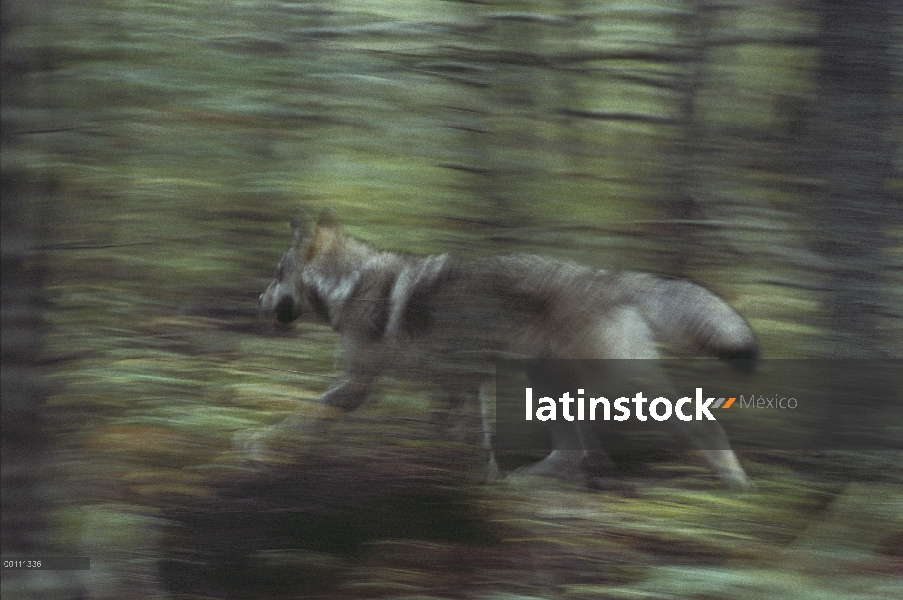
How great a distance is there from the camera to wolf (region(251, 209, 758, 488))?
9.82 ft

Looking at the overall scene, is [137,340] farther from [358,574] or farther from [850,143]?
[850,143]

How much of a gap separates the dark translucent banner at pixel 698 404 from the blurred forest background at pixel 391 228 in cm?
10

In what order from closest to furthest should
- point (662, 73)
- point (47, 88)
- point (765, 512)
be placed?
1. point (47, 88)
2. point (662, 73)
3. point (765, 512)

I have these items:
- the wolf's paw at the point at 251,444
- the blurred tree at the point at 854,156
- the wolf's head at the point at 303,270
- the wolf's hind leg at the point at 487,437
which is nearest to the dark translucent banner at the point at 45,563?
the wolf's paw at the point at 251,444

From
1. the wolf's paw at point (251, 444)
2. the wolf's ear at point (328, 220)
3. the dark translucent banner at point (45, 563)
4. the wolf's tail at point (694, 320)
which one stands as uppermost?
the wolf's ear at point (328, 220)

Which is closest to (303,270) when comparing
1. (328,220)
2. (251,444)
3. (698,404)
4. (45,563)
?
(328,220)

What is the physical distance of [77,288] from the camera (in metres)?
3.01

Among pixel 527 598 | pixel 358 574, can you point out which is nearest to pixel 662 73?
pixel 527 598

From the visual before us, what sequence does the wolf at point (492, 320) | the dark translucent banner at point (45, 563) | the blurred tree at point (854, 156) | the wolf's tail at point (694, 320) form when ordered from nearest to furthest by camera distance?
the dark translucent banner at point (45, 563), the wolf at point (492, 320), the blurred tree at point (854, 156), the wolf's tail at point (694, 320)

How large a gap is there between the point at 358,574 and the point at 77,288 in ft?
5.35

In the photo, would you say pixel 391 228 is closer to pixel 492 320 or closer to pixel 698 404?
pixel 492 320

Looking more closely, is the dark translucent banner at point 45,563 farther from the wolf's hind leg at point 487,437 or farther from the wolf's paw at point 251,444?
the wolf's hind leg at point 487,437

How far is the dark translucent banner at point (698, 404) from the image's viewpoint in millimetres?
3279

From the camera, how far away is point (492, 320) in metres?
3.00
